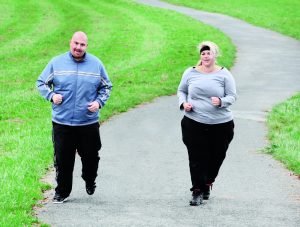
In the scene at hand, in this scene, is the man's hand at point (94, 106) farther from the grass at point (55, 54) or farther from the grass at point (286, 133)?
the grass at point (286, 133)

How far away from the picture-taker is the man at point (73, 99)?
808cm

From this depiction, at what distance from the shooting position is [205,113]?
27.1ft

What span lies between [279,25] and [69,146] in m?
27.5

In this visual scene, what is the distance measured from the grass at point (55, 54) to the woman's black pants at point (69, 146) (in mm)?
388

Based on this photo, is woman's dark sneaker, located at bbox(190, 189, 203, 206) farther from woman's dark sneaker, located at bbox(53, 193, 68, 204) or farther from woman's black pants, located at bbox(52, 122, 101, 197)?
woman's dark sneaker, located at bbox(53, 193, 68, 204)

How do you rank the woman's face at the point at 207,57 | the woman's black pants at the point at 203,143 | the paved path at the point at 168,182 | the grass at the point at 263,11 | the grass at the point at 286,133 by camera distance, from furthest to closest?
the grass at the point at 263,11, the grass at the point at 286,133, the woman's black pants at the point at 203,143, the woman's face at the point at 207,57, the paved path at the point at 168,182

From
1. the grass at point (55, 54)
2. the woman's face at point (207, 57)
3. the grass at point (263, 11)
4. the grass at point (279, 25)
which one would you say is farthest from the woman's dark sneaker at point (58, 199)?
the grass at point (263, 11)

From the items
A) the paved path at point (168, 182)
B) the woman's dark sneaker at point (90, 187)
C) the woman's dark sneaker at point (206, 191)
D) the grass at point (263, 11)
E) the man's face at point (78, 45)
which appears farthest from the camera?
the grass at point (263, 11)

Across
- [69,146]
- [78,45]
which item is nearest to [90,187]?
[69,146]

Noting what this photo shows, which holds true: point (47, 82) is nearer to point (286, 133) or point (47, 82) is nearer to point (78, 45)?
point (78, 45)

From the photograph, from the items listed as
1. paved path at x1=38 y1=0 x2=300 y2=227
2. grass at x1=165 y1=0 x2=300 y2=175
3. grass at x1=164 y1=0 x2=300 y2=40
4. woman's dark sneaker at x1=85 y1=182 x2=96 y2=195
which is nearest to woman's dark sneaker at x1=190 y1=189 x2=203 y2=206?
paved path at x1=38 y1=0 x2=300 y2=227

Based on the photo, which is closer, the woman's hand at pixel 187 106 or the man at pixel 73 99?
the man at pixel 73 99

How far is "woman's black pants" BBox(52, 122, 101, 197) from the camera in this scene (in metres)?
8.26

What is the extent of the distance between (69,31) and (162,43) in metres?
5.41
